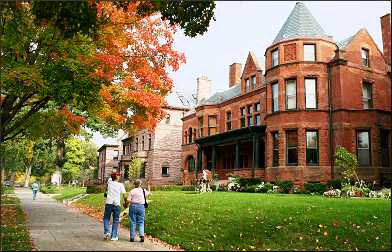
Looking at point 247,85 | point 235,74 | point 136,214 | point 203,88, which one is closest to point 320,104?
point 247,85

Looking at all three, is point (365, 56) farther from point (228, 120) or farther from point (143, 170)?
point (143, 170)

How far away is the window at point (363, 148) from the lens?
86.1 feet

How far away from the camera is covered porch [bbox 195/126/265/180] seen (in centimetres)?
2997

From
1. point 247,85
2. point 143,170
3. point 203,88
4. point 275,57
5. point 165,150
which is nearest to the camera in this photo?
point 275,57

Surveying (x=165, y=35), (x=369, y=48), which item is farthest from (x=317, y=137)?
(x=165, y=35)

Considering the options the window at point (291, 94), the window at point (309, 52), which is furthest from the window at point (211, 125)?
the window at point (309, 52)

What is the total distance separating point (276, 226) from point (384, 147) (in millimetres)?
19469

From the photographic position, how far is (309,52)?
2747 centimetres

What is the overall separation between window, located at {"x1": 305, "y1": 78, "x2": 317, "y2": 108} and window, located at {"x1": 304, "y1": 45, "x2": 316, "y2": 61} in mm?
1510

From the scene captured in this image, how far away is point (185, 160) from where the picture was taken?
1747 inches

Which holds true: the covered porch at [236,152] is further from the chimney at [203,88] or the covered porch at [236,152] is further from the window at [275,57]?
the chimney at [203,88]

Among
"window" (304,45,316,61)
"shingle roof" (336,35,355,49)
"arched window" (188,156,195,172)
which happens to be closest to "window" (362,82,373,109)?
"shingle roof" (336,35,355,49)

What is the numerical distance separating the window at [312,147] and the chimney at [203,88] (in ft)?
66.6

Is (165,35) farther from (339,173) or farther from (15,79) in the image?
(339,173)
